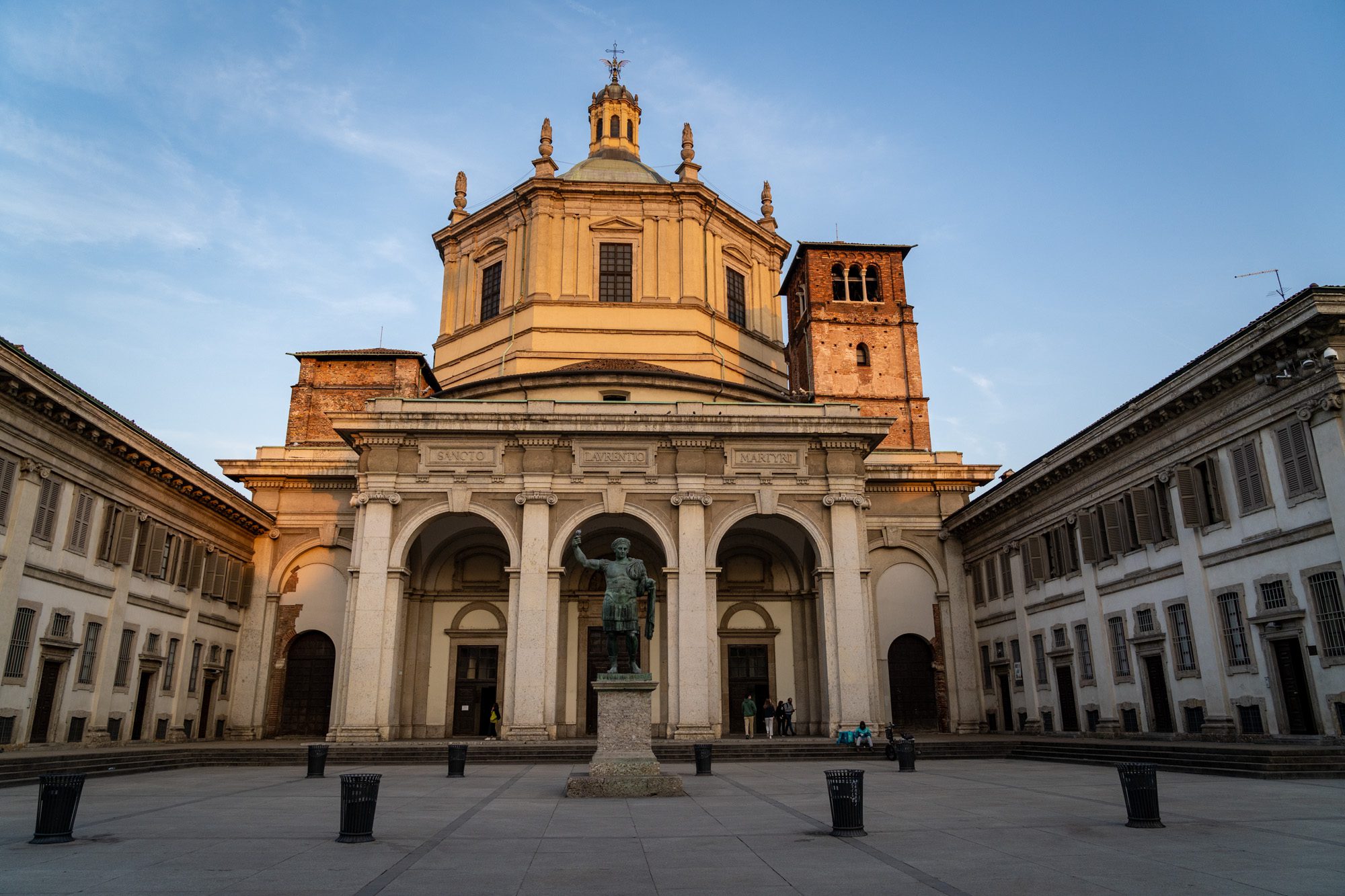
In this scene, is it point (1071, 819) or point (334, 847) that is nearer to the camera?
point (334, 847)

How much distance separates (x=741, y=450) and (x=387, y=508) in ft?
36.4

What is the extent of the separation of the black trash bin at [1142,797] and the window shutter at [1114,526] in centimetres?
1598

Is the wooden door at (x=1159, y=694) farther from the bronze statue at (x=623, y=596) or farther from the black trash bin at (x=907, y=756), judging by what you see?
the bronze statue at (x=623, y=596)

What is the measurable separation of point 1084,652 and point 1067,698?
2.06 meters

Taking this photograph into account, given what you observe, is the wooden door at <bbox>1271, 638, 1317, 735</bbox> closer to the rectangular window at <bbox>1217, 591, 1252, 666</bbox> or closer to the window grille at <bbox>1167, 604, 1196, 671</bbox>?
the rectangular window at <bbox>1217, 591, 1252, 666</bbox>

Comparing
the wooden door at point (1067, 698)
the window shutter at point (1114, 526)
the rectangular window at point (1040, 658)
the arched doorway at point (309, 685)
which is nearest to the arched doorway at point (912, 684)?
the rectangular window at point (1040, 658)

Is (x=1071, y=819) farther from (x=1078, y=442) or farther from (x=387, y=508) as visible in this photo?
(x=387, y=508)

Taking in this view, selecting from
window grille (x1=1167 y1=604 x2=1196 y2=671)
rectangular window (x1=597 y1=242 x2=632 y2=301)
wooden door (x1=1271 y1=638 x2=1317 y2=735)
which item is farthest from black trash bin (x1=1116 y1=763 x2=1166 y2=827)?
rectangular window (x1=597 y1=242 x2=632 y2=301)

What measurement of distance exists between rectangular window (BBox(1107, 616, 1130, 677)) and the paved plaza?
951 cm

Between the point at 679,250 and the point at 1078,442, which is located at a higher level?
the point at 679,250

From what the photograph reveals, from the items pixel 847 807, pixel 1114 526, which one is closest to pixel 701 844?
pixel 847 807

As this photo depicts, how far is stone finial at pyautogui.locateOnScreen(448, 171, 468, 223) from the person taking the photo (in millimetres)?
41562

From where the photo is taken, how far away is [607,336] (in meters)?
36.4

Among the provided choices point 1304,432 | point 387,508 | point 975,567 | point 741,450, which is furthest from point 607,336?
point 1304,432
